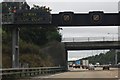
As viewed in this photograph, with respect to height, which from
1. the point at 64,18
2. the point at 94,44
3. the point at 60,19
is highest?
the point at 64,18

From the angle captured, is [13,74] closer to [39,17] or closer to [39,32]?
[39,17]

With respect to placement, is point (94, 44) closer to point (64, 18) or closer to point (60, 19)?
point (64, 18)

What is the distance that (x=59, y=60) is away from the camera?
3044 inches

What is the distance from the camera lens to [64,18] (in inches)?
1850

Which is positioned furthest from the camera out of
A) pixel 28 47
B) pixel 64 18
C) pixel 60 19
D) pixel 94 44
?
pixel 94 44

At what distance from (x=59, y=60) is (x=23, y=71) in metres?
44.3

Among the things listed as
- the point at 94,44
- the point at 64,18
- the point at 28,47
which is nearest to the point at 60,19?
the point at 64,18

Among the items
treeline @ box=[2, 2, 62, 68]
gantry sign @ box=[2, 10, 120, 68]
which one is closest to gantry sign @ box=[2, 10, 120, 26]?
gantry sign @ box=[2, 10, 120, 68]

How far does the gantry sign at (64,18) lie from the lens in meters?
46.6

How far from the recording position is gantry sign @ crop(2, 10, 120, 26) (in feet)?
153

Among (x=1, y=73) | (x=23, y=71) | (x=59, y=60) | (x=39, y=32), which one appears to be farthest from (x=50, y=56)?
(x=1, y=73)

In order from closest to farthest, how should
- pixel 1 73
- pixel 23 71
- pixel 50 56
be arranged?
pixel 1 73 → pixel 23 71 → pixel 50 56

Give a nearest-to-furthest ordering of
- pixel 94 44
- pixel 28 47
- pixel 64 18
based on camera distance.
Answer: pixel 64 18 → pixel 28 47 → pixel 94 44

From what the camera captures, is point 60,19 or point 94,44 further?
point 94,44
